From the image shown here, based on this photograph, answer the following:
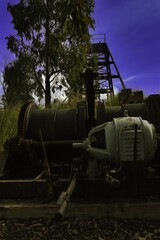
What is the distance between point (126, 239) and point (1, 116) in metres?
6.00

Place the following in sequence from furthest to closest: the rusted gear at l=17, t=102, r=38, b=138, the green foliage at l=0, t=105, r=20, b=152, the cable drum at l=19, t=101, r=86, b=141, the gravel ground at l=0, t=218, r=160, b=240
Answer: the green foliage at l=0, t=105, r=20, b=152 → the cable drum at l=19, t=101, r=86, b=141 → the rusted gear at l=17, t=102, r=38, b=138 → the gravel ground at l=0, t=218, r=160, b=240

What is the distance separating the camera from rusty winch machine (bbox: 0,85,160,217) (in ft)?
9.94

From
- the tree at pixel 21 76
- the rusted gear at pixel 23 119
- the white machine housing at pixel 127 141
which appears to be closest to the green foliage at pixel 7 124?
the rusted gear at pixel 23 119

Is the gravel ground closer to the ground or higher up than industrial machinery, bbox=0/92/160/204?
closer to the ground

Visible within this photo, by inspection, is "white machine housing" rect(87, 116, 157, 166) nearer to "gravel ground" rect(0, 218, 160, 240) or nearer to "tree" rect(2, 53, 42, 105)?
"gravel ground" rect(0, 218, 160, 240)

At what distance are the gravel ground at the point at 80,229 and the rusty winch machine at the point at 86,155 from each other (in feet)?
1.09

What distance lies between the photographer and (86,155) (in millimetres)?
3734

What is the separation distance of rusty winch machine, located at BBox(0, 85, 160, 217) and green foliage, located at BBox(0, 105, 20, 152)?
2670 millimetres

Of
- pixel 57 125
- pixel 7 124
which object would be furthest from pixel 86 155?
pixel 7 124

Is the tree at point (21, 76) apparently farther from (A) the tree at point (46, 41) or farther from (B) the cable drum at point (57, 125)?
(B) the cable drum at point (57, 125)

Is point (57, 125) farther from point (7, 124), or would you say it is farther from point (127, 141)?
point (7, 124)

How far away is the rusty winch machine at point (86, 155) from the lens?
9.94ft

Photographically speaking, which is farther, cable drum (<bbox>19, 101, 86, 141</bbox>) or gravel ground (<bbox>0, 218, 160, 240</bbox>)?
cable drum (<bbox>19, 101, 86, 141</bbox>)

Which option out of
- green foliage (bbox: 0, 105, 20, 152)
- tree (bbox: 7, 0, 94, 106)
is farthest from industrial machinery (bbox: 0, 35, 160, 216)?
tree (bbox: 7, 0, 94, 106)
